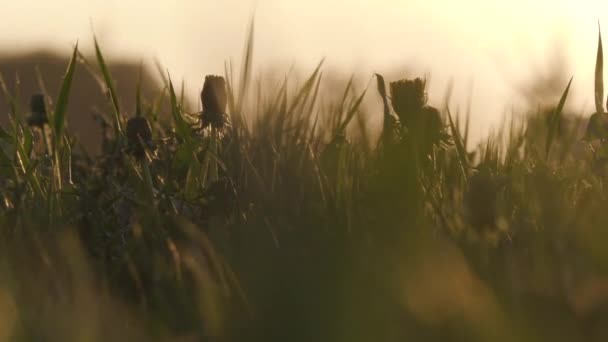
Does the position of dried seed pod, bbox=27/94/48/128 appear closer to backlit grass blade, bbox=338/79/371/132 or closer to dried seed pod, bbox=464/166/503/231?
backlit grass blade, bbox=338/79/371/132

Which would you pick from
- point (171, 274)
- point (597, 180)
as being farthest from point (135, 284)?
point (597, 180)

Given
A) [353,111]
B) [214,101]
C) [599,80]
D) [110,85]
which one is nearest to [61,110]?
[110,85]

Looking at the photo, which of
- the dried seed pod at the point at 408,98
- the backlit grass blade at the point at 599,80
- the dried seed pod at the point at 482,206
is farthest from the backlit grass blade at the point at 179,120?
the backlit grass blade at the point at 599,80

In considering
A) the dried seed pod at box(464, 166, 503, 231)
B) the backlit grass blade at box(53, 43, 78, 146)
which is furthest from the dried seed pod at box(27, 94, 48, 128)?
the dried seed pod at box(464, 166, 503, 231)

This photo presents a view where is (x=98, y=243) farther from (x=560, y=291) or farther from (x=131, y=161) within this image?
(x=560, y=291)

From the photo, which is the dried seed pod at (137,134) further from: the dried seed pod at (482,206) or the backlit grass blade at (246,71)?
the dried seed pod at (482,206)

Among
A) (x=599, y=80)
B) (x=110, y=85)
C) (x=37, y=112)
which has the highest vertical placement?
(x=599, y=80)

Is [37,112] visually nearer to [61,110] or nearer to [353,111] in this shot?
[61,110]
